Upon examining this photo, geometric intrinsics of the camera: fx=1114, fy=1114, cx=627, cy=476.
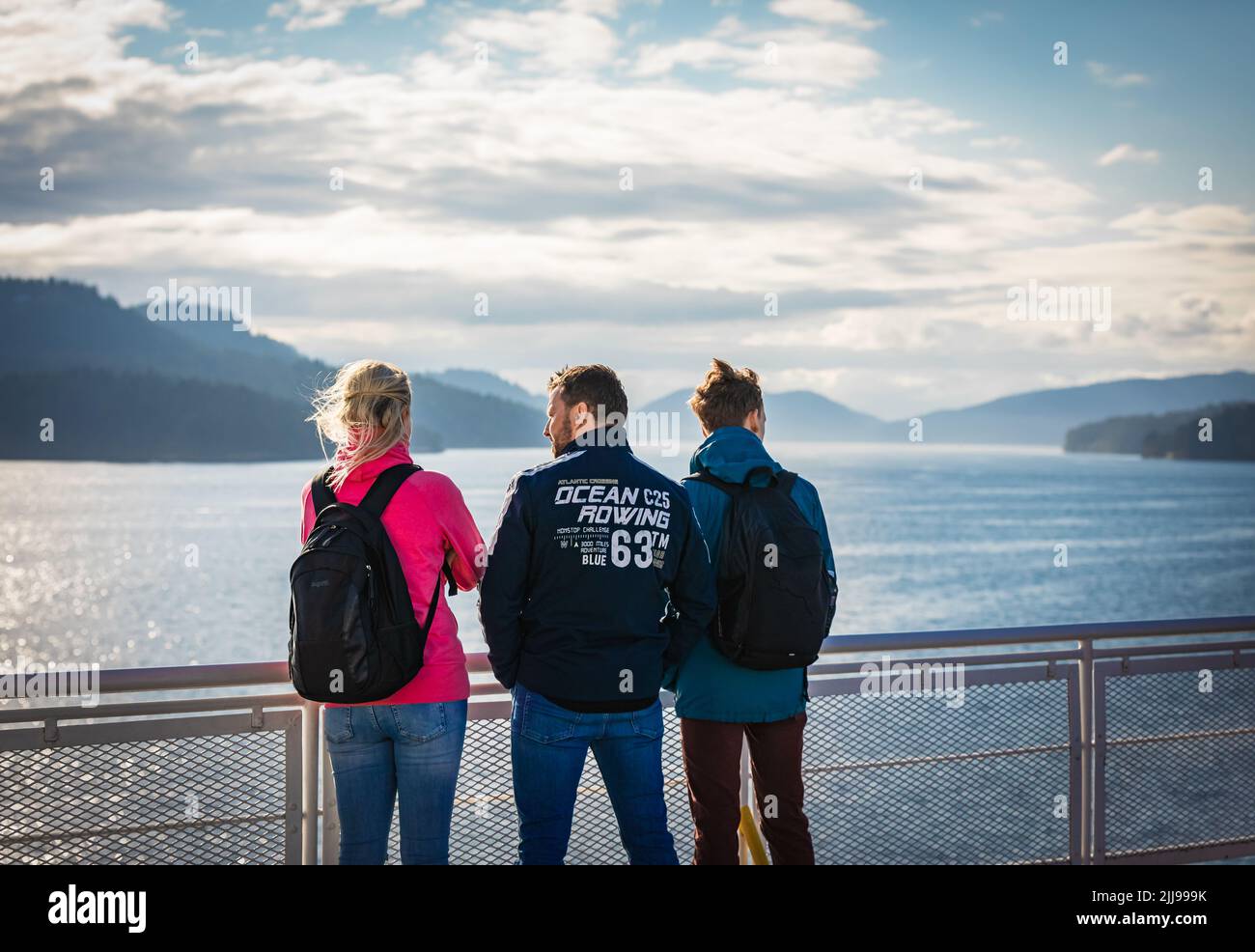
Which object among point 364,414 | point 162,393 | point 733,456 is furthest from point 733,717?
point 162,393

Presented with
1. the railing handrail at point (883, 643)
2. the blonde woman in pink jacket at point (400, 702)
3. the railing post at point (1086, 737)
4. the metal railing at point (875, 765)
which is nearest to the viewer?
the blonde woman in pink jacket at point (400, 702)

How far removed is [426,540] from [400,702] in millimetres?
445

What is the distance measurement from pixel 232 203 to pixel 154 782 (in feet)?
477

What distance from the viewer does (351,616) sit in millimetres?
2947

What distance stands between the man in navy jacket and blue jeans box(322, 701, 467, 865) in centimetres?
20

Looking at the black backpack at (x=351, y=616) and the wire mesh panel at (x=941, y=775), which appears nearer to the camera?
the black backpack at (x=351, y=616)

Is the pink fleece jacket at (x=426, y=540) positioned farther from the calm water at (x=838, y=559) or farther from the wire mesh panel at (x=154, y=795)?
the calm water at (x=838, y=559)

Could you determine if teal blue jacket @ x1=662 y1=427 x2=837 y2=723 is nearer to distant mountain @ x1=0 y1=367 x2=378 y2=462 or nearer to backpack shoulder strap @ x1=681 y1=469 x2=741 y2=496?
backpack shoulder strap @ x1=681 y1=469 x2=741 y2=496

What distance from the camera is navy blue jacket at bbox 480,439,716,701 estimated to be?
3.00 metres

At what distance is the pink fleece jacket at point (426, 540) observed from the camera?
305 centimetres

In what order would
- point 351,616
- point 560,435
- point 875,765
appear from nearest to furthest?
point 351,616
point 560,435
point 875,765

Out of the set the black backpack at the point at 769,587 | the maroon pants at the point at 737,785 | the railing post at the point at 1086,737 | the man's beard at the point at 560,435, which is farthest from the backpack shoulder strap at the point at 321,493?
the railing post at the point at 1086,737

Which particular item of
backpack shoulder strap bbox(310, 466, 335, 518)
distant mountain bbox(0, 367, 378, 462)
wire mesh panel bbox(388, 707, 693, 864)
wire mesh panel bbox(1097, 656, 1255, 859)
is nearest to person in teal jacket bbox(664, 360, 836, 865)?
wire mesh panel bbox(388, 707, 693, 864)

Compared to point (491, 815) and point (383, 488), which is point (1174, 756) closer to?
point (491, 815)
